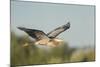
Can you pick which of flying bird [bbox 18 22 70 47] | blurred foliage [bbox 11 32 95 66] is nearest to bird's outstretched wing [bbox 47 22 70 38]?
flying bird [bbox 18 22 70 47]

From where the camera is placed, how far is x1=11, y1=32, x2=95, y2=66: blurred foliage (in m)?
2.31

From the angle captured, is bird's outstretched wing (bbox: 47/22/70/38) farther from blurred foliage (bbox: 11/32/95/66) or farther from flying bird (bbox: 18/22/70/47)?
blurred foliage (bbox: 11/32/95/66)

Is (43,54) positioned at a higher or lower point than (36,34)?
lower

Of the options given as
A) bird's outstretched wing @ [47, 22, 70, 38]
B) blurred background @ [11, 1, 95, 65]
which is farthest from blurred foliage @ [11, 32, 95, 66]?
bird's outstretched wing @ [47, 22, 70, 38]

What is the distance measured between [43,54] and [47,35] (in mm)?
240

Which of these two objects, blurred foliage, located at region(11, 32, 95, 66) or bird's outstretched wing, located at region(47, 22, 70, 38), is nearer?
blurred foliage, located at region(11, 32, 95, 66)

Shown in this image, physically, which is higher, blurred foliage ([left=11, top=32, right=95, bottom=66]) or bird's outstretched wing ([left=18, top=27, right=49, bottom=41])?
bird's outstretched wing ([left=18, top=27, right=49, bottom=41])

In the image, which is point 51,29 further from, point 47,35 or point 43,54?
point 43,54

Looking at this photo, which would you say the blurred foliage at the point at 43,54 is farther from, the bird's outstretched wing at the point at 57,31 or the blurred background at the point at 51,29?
the bird's outstretched wing at the point at 57,31

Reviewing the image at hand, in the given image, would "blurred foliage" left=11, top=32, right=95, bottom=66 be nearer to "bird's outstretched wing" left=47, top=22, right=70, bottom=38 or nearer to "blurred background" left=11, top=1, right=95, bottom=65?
"blurred background" left=11, top=1, right=95, bottom=65

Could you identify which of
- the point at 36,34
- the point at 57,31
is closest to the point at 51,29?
the point at 57,31

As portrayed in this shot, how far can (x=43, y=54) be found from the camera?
7.93 ft
